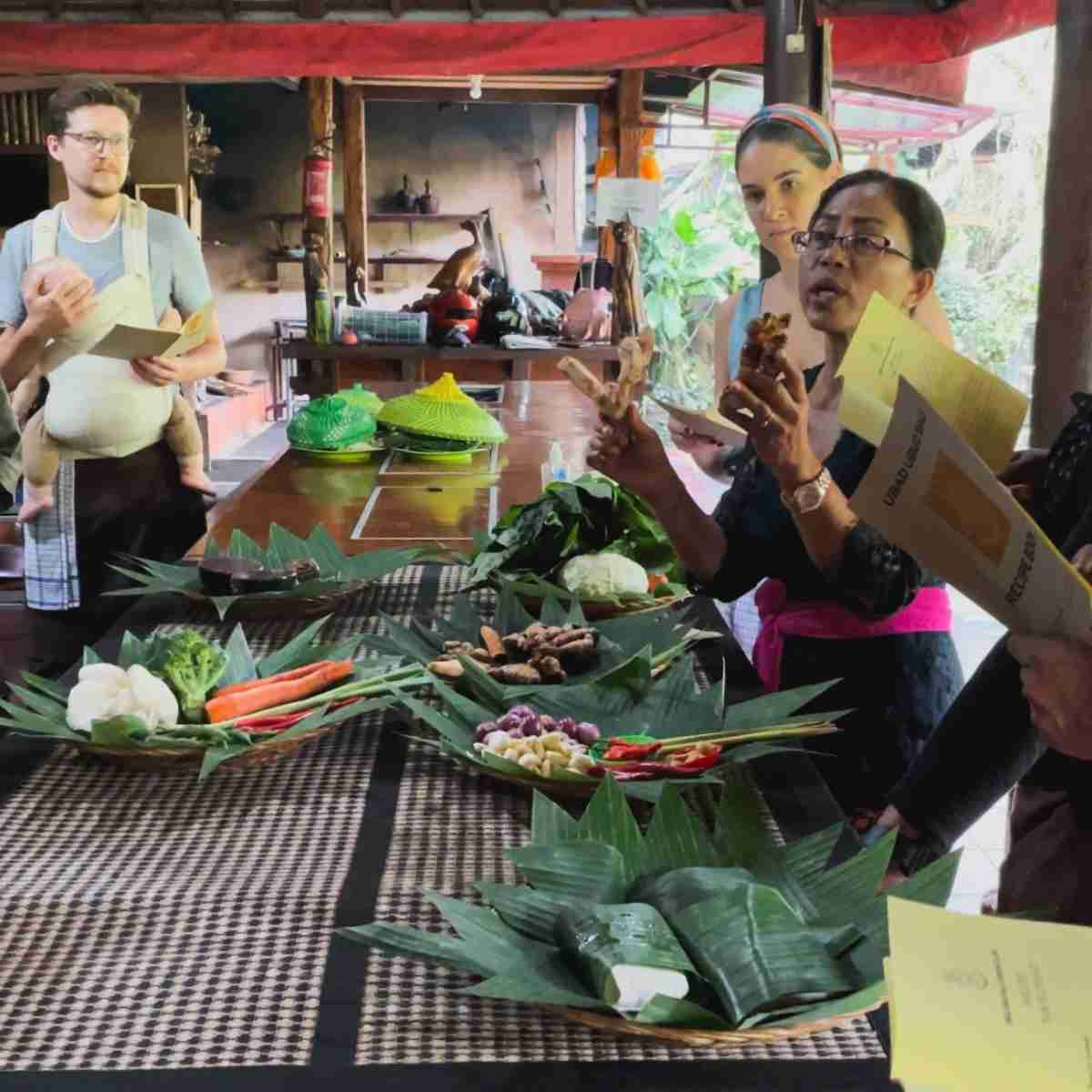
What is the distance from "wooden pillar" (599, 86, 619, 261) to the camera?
22.8ft

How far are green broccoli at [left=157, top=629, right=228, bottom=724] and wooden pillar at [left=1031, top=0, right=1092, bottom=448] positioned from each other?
197 cm

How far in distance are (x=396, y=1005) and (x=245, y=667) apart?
0.66m

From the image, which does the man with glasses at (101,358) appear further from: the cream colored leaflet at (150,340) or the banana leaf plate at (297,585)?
the banana leaf plate at (297,585)

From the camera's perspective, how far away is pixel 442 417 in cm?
326

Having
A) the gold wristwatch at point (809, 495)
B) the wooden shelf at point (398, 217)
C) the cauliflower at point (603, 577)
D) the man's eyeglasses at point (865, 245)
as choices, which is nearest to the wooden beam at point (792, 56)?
the man's eyeglasses at point (865, 245)

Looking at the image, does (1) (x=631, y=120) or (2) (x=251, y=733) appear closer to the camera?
(2) (x=251, y=733)

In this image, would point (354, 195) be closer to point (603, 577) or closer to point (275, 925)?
point (603, 577)

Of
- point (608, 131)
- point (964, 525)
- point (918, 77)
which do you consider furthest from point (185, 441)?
point (608, 131)

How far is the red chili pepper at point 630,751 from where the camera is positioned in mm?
1252

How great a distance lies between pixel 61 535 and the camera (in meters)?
2.98

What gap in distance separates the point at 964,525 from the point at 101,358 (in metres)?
2.27

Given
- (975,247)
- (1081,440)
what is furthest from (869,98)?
(1081,440)

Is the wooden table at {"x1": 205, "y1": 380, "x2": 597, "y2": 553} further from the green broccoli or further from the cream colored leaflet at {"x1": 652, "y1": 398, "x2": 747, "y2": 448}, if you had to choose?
the green broccoli

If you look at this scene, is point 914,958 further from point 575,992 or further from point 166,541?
point 166,541
